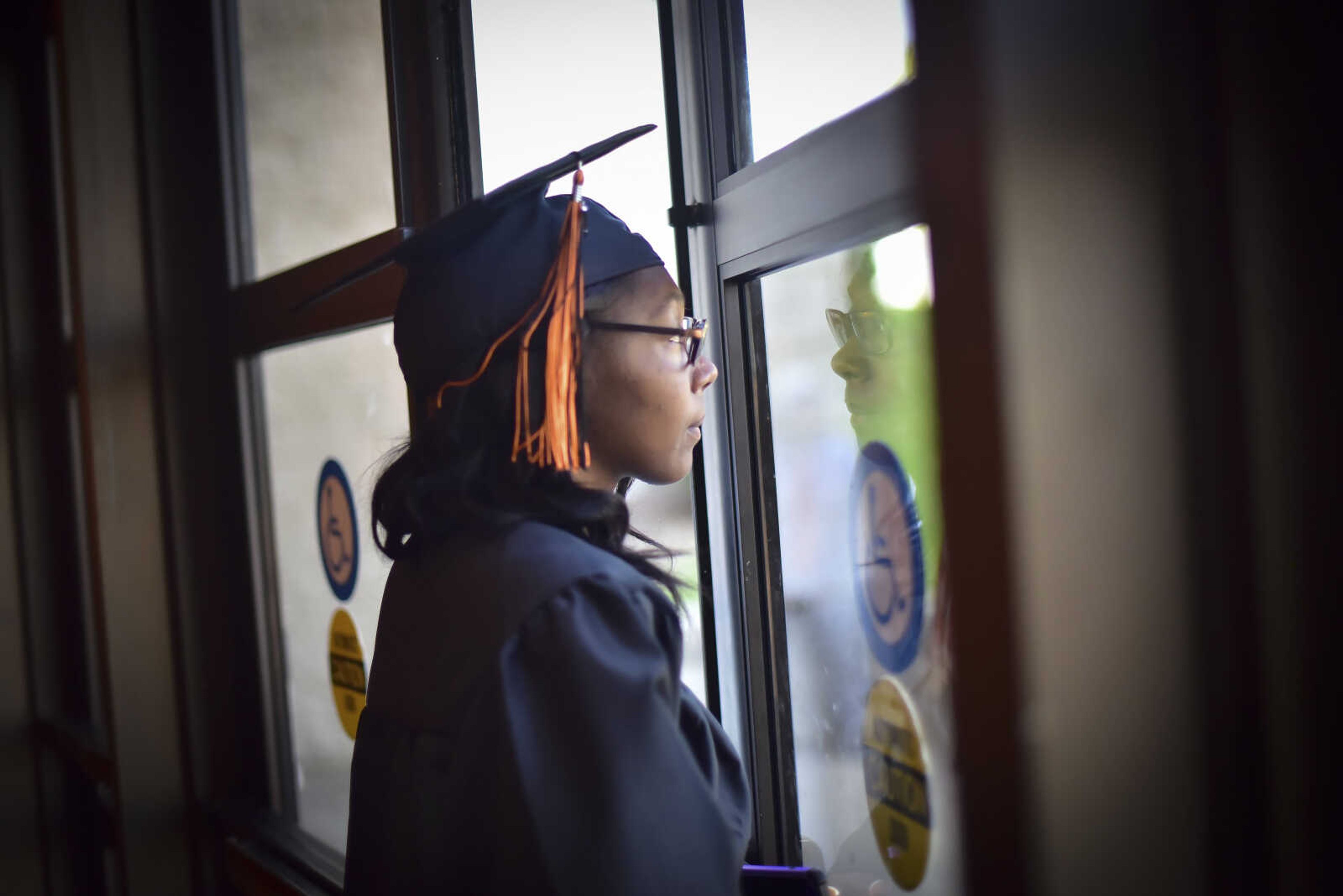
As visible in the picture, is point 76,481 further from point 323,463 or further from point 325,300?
point 325,300

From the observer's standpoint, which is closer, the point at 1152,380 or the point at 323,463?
the point at 1152,380

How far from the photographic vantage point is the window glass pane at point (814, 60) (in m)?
1.03

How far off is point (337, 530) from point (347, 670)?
26cm

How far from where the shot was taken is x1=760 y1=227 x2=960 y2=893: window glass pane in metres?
0.99

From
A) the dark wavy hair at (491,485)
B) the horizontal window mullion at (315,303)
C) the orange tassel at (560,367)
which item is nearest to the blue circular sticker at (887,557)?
the dark wavy hair at (491,485)

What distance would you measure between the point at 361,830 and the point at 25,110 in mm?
3112

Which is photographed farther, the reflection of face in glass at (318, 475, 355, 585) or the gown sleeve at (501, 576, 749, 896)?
the reflection of face in glass at (318, 475, 355, 585)

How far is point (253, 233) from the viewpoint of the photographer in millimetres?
2117

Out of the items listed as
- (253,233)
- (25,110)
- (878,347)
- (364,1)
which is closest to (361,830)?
(878,347)

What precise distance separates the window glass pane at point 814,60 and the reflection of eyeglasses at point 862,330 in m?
0.20

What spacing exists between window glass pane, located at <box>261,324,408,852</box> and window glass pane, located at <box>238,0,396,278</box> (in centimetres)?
21

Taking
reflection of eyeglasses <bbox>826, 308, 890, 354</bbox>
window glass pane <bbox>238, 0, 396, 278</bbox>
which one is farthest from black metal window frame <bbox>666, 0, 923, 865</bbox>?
window glass pane <bbox>238, 0, 396, 278</bbox>

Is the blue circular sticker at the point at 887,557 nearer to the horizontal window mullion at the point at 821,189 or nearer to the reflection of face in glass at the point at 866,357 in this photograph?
the reflection of face in glass at the point at 866,357

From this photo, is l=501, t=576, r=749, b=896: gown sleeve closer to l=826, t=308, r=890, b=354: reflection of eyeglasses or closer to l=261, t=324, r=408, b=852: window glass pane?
l=826, t=308, r=890, b=354: reflection of eyeglasses
